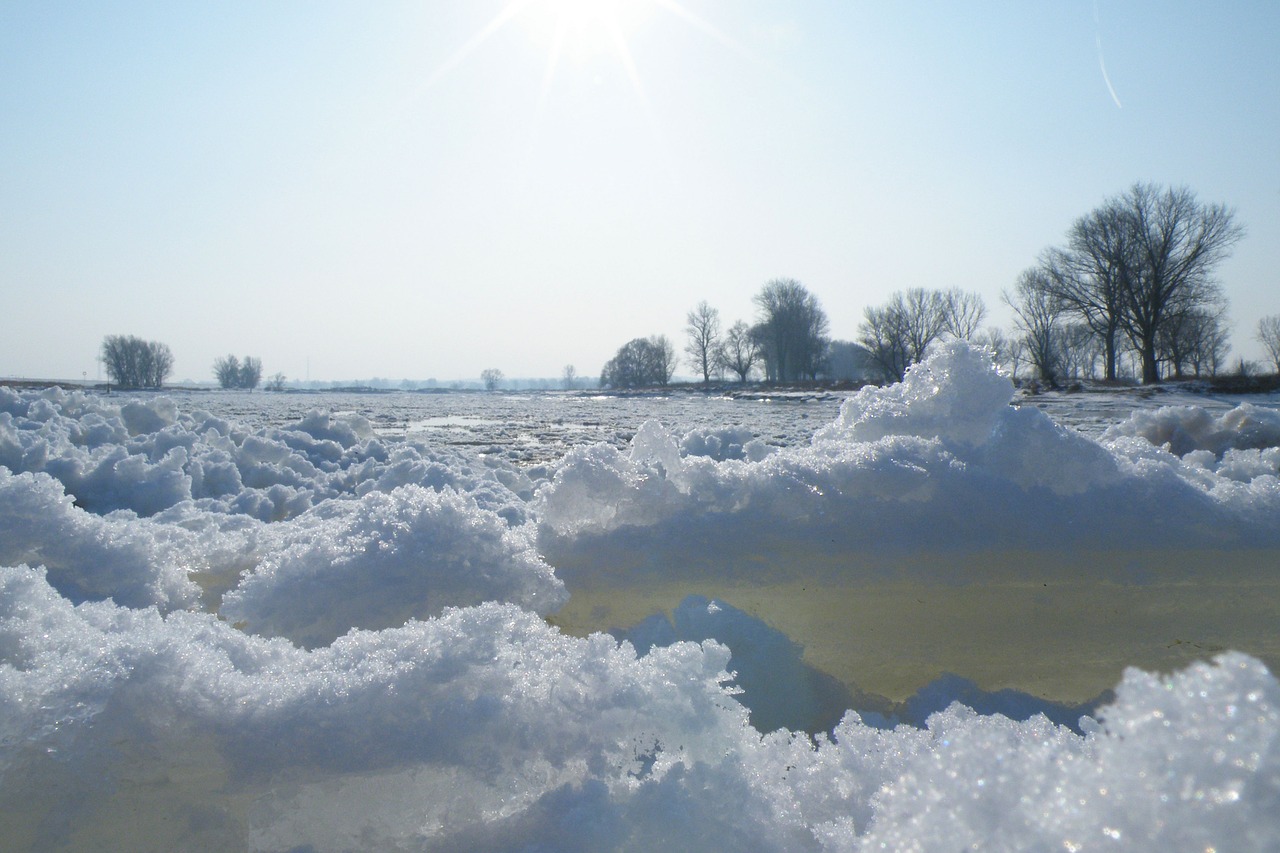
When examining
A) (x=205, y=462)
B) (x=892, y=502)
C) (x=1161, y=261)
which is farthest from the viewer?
(x=1161, y=261)

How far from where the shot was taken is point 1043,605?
1702 mm

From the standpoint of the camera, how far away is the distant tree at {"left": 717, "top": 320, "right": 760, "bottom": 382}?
60281mm

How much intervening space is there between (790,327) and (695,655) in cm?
5098

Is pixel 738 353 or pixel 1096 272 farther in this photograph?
pixel 738 353

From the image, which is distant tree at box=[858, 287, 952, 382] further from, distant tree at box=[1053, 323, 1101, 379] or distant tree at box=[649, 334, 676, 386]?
distant tree at box=[649, 334, 676, 386]

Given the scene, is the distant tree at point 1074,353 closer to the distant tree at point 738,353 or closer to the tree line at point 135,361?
the distant tree at point 738,353

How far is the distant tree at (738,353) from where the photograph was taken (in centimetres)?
6028

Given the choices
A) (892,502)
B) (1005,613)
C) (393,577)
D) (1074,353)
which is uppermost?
(1074,353)

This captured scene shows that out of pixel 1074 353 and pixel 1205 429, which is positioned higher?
pixel 1074 353

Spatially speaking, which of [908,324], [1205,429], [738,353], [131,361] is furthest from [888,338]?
[131,361]

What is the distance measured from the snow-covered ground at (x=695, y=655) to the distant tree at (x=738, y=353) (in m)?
58.2

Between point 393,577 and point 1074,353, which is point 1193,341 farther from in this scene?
point 393,577

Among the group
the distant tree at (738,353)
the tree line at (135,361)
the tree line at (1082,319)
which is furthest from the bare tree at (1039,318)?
the tree line at (135,361)

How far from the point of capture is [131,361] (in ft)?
196
